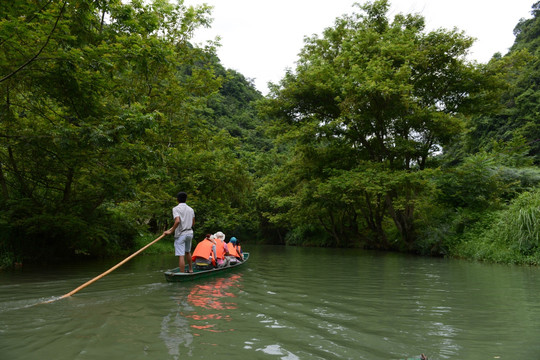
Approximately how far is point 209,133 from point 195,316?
1186 centimetres

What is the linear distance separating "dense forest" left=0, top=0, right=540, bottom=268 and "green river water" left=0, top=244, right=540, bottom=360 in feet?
11.1

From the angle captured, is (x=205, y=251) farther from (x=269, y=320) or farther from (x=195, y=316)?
(x=269, y=320)

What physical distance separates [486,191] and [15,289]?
59.8 feet

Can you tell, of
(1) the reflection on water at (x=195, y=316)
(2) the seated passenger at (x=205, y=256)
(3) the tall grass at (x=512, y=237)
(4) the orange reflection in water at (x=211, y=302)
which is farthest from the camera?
(3) the tall grass at (x=512, y=237)

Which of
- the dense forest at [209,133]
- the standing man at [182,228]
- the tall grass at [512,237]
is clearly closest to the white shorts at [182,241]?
the standing man at [182,228]

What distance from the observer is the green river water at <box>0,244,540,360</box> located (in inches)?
134

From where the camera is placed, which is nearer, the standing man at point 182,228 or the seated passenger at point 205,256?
the standing man at point 182,228

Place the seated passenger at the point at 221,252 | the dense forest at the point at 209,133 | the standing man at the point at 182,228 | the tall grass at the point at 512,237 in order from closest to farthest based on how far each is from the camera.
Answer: the dense forest at the point at 209,133 < the standing man at the point at 182,228 < the seated passenger at the point at 221,252 < the tall grass at the point at 512,237

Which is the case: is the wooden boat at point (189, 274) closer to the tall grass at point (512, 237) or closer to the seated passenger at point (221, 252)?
the seated passenger at point (221, 252)

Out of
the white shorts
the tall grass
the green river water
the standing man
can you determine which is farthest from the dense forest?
the green river water

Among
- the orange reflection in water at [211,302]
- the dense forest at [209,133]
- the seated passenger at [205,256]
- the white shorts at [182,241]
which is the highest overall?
the dense forest at [209,133]

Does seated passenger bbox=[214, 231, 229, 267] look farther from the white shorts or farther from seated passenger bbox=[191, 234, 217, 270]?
the white shorts

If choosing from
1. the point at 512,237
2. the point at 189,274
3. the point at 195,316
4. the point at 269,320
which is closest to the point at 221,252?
the point at 189,274

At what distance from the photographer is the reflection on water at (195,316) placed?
372 cm
